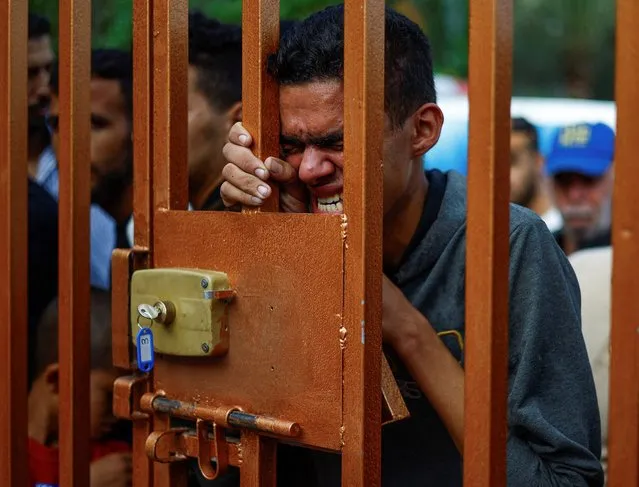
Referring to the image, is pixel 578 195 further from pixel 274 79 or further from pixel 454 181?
pixel 274 79

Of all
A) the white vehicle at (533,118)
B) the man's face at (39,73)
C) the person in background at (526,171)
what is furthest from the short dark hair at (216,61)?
the white vehicle at (533,118)

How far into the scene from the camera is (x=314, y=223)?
1.53 metres

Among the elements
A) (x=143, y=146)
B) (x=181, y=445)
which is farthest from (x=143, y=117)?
(x=181, y=445)

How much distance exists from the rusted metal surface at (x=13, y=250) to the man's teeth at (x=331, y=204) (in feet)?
2.21

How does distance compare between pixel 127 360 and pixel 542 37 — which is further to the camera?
pixel 542 37

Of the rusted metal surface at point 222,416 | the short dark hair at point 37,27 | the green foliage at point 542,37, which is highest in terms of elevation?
the green foliage at point 542,37

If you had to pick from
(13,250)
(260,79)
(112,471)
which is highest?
(260,79)

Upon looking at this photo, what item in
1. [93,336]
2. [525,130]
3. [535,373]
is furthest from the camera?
[525,130]

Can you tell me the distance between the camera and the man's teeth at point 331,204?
181cm

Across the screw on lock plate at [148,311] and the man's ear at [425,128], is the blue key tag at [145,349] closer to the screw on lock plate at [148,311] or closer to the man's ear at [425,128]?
the screw on lock plate at [148,311]

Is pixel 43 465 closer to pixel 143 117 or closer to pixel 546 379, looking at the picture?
pixel 143 117

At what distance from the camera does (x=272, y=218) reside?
5.26 feet

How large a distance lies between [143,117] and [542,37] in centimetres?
2081

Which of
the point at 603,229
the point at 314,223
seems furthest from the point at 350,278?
the point at 603,229
